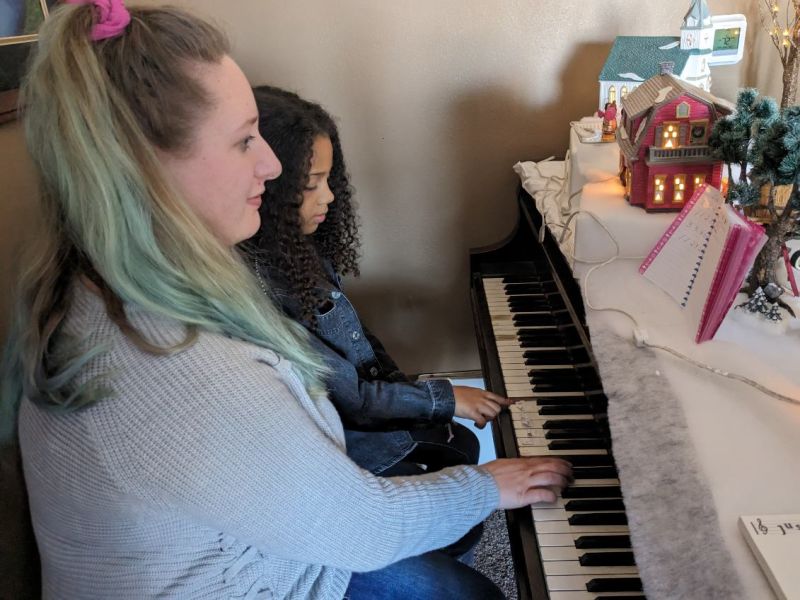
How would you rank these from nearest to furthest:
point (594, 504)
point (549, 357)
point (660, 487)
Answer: point (660, 487)
point (594, 504)
point (549, 357)

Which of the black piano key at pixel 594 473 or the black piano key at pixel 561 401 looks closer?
the black piano key at pixel 594 473

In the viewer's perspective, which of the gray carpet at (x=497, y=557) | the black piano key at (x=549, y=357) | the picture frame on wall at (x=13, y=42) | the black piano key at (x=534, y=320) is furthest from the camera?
the gray carpet at (x=497, y=557)

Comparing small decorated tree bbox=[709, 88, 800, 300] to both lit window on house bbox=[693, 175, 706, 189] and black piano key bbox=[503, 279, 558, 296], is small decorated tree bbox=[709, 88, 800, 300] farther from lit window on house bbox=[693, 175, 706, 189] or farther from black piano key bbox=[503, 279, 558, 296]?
black piano key bbox=[503, 279, 558, 296]

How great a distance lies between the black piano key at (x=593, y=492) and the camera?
40.9 inches

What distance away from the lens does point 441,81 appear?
1.78 meters

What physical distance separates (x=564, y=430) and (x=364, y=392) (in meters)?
0.35

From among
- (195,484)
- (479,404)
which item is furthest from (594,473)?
(195,484)

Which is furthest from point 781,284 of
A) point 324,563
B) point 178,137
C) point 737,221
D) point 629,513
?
point 178,137

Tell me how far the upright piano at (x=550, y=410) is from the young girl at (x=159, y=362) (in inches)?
8.3

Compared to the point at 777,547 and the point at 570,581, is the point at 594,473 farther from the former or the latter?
the point at 777,547

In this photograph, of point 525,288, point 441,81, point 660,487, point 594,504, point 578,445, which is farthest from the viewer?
point 441,81

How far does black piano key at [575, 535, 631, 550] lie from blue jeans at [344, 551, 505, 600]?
0.21 m

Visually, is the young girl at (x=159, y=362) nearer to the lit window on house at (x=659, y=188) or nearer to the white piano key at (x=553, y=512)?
the white piano key at (x=553, y=512)

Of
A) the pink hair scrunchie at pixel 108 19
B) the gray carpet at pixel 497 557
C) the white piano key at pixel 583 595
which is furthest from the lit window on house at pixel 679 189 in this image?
→ the gray carpet at pixel 497 557
